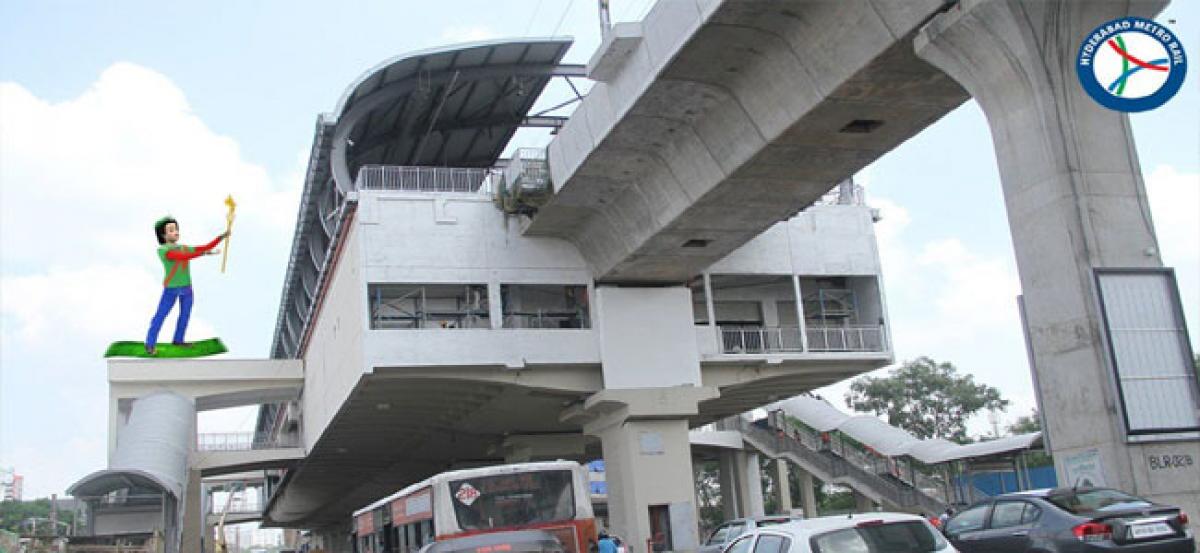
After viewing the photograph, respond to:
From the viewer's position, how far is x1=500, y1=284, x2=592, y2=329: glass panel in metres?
32.3

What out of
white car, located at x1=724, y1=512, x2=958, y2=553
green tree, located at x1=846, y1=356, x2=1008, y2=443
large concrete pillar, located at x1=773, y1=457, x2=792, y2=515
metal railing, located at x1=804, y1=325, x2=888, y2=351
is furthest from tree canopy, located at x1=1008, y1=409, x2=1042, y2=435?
white car, located at x1=724, y1=512, x2=958, y2=553

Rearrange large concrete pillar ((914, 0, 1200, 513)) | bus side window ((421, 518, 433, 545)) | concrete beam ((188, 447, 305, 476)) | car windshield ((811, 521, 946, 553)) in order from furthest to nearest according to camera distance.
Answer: concrete beam ((188, 447, 305, 476)) → bus side window ((421, 518, 433, 545)) → large concrete pillar ((914, 0, 1200, 513)) → car windshield ((811, 521, 946, 553))

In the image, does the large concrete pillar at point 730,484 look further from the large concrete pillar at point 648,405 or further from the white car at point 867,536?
the white car at point 867,536

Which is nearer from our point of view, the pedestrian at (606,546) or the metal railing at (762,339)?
the pedestrian at (606,546)

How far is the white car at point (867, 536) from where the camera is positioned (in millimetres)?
10305

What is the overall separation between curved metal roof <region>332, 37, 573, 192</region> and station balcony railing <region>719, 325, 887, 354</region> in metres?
11.8

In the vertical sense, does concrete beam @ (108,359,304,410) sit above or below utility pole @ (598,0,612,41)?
below

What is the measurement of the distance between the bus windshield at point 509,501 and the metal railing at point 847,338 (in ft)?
56.1

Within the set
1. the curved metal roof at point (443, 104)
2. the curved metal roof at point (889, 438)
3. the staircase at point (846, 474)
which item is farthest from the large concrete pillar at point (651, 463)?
the staircase at point (846, 474)

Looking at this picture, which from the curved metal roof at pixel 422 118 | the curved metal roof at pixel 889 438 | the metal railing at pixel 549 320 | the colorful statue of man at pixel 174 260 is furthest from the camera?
the colorful statue of man at pixel 174 260

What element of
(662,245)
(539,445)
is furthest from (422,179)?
(539,445)

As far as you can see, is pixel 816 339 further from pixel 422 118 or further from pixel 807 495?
pixel 807 495

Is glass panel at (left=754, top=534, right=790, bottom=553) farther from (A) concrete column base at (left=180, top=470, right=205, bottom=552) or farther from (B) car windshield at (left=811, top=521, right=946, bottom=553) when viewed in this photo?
(A) concrete column base at (left=180, top=470, right=205, bottom=552)

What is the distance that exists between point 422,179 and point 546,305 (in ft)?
18.3
